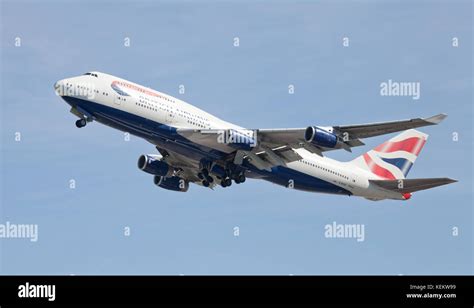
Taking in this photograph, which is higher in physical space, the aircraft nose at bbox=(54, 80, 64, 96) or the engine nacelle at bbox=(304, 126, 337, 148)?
the aircraft nose at bbox=(54, 80, 64, 96)

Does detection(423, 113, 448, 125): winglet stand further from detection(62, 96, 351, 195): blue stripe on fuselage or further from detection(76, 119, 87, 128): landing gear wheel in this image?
detection(76, 119, 87, 128): landing gear wheel

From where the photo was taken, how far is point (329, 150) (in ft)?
185

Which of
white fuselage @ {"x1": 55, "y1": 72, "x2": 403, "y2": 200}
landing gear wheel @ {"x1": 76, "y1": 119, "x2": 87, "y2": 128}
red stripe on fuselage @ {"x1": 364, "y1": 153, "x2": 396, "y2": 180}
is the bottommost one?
red stripe on fuselage @ {"x1": 364, "y1": 153, "x2": 396, "y2": 180}

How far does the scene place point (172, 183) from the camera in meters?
66.4

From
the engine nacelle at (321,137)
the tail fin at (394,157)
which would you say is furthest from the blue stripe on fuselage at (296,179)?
the engine nacelle at (321,137)

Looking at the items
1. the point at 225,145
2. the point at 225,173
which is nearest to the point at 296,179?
the point at 225,173

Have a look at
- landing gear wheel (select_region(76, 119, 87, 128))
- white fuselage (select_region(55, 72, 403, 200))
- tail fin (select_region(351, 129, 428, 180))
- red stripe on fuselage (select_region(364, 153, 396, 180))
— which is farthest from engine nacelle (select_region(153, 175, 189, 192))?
red stripe on fuselage (select_region(364, 153, 396, 180))

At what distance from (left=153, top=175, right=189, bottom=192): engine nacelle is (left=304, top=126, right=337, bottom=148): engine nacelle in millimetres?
14223

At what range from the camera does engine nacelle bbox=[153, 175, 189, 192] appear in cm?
6625

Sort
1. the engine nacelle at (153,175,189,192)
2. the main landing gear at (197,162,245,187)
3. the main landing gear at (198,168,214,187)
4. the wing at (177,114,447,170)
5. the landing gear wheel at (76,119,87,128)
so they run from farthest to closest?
the engine nacelle at (153,175,189,192), the main landing gear at (198,168,214,187), the main landing gear at (197,162,245,187), the landing gear wheel at (76,119,87,128), the wing at (177,114,447,170)

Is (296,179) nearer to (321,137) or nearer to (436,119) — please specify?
(321,137)
